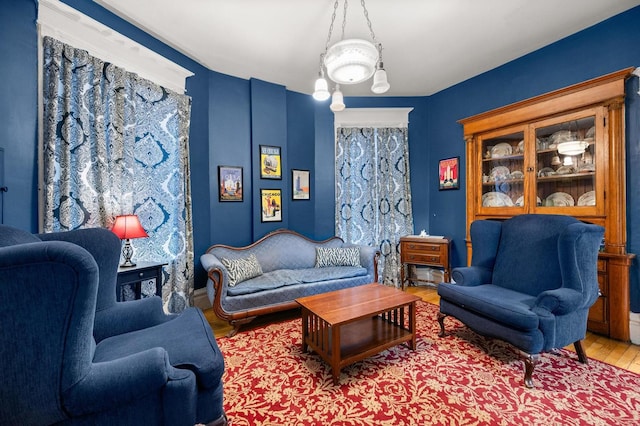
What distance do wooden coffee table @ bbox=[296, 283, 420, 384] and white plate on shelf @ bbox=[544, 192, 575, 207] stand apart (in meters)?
1.95

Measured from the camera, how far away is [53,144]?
2072 millimetres

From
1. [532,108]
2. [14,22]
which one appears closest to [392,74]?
[532,108]

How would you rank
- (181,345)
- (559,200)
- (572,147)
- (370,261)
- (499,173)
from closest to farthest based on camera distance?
(181,345)
(572,147)
(559,200)
(499,173)
(370,261)

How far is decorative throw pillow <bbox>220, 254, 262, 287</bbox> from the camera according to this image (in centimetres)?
292

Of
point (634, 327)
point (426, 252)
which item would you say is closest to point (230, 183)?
point (426, 252)

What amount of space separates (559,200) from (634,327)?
1278mm

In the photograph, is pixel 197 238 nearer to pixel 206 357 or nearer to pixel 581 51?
pixel 206 357

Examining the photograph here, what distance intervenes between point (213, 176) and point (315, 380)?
2.64 meters

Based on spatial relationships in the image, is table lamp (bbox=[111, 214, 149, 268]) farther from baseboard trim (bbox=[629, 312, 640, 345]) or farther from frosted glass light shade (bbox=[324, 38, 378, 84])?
baseboard trim (bbox=[629, 312, 640, 345])

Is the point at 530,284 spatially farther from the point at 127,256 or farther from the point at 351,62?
the point at 127,256

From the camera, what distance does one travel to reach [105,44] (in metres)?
2.41

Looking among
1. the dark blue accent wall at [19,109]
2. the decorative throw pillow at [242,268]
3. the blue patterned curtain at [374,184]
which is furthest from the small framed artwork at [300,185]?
the dark blue accent wall at [19,109]

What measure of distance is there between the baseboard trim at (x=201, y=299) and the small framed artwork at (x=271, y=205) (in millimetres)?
1195

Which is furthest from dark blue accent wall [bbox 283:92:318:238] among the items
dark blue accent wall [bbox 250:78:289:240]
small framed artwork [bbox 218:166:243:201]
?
small framed artwork [bbox 218:166:243:201]
